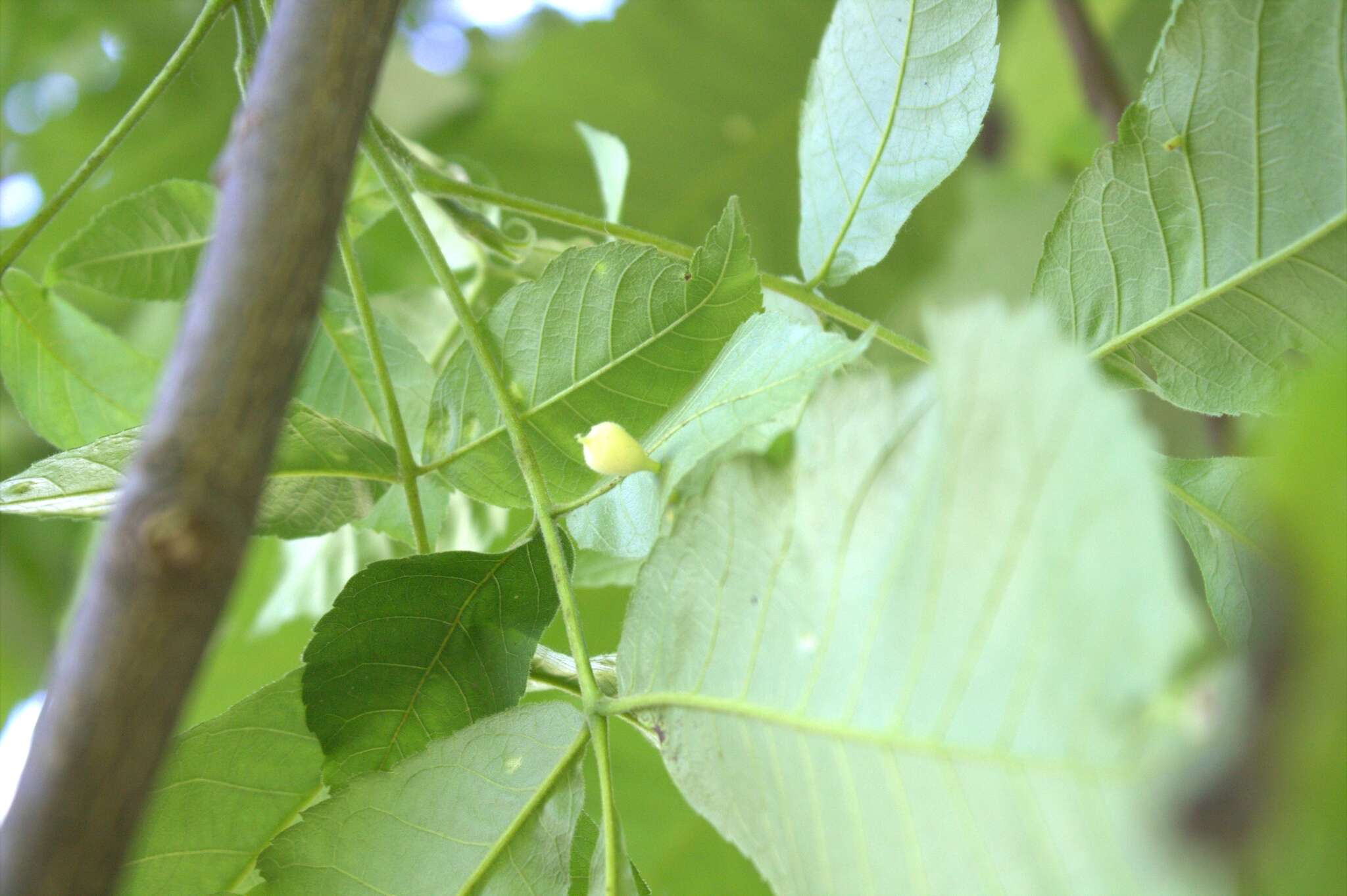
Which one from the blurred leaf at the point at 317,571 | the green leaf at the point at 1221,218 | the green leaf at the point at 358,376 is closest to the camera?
the green leaf at the point at 1221,218

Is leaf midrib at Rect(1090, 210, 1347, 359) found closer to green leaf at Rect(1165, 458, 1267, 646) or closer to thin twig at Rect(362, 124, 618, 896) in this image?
green leaf at Rect(1165, 458, 1267, 646)

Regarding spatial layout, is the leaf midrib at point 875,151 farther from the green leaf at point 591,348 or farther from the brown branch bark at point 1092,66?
the brown branch bark at point 1092,66

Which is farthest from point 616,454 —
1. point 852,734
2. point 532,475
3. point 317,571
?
point 317,571

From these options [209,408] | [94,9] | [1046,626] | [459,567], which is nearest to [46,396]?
[459,567]

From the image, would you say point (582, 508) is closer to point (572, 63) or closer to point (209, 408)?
point (209, 408)

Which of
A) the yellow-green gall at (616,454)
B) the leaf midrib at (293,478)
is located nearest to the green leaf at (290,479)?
the leaf midrib at (293,478)

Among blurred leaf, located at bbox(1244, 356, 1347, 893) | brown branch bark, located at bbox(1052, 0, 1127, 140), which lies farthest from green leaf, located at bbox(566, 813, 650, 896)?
brown branch bark, located at bbox(1052, 0, 1127, 140)
